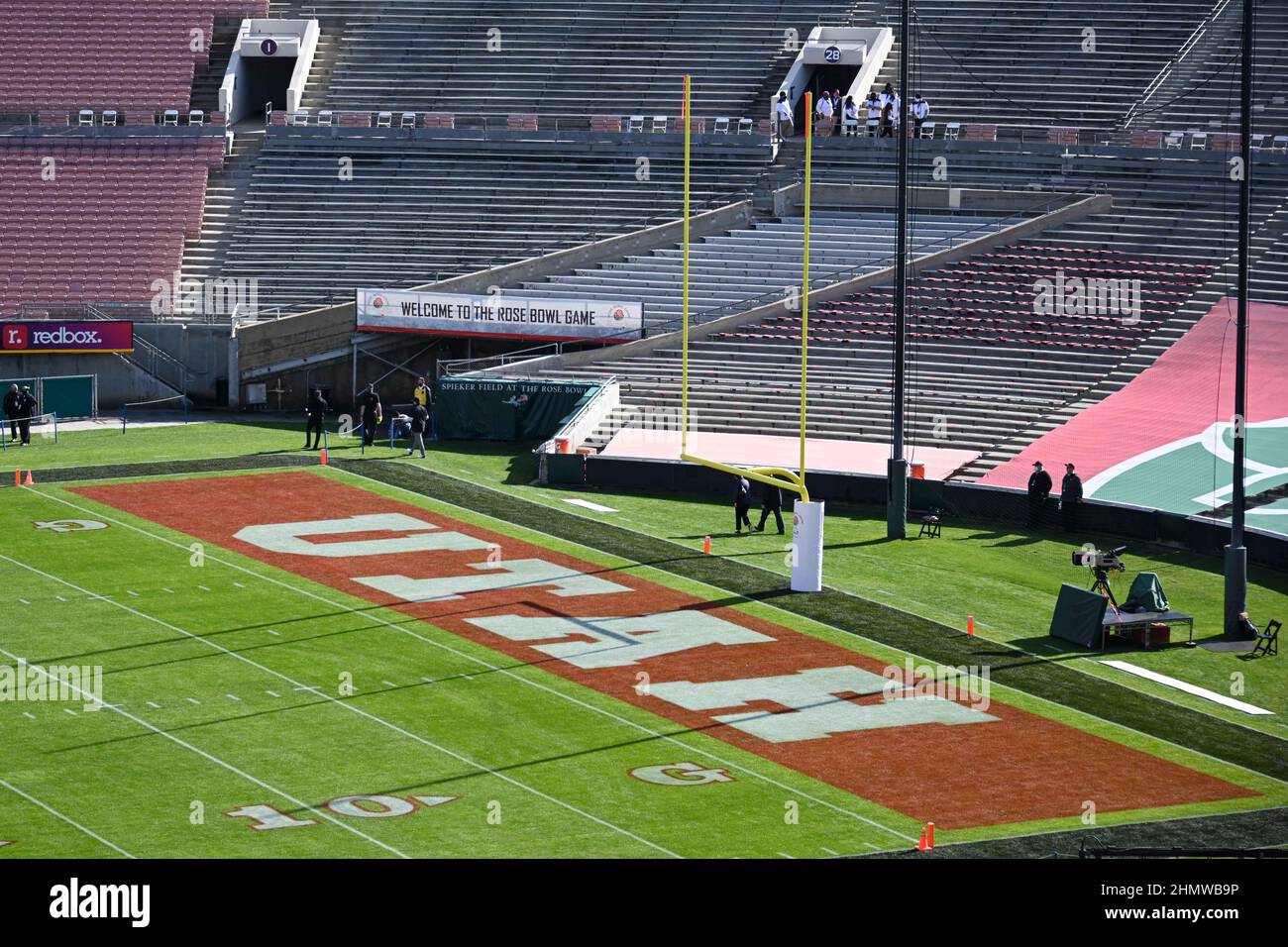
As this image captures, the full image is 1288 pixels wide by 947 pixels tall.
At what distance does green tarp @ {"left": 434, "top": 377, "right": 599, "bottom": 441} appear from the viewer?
38969mm

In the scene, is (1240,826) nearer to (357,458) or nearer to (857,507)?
(857,507)

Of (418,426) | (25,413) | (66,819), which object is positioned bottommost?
(66,819)

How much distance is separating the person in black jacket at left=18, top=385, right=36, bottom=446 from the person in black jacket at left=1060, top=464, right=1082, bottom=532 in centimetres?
2088

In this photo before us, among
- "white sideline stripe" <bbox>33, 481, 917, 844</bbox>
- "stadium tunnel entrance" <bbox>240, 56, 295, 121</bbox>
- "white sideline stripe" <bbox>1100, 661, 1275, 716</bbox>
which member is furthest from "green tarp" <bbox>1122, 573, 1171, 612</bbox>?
"stadium tunnel entrance" <bbox>240, 56, 295, 121</bbox>

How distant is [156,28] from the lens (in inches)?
2213

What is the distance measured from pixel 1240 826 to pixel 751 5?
131ft

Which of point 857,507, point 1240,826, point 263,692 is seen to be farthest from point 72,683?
point 857,507

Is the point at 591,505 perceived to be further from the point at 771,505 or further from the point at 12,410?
the point at 12,410

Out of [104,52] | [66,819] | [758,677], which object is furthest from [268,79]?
[66,819]

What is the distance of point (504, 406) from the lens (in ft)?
129

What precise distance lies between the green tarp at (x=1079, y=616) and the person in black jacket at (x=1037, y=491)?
6393mm

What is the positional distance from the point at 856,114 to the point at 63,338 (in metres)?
20.9

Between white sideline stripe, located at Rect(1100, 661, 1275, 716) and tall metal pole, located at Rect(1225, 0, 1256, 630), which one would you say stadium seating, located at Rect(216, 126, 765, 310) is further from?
white sideline stripe, located at Rect(1100, 661, 1275, 716)

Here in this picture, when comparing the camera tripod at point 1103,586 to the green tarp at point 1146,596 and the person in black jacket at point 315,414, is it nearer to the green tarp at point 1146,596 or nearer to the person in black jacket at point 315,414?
the green tarp at point 1146,596
